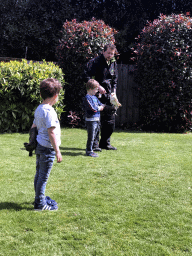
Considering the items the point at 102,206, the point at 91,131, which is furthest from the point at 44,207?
the point at 91,131

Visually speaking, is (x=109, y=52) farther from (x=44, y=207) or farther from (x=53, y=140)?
(x=44, y=207)

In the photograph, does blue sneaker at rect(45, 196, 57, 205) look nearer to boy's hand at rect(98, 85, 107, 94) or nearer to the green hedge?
boy's hand at rect(98, 85, 107, 94)

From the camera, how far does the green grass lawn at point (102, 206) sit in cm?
240

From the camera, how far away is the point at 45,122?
278cm

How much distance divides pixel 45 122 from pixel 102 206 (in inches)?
43.9

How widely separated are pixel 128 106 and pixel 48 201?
23.3ft

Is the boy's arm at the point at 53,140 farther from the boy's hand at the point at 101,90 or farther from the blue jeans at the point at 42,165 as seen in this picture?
the boy's hand at the point at 101,90

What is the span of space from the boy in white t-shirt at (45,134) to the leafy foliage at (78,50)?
5.72m

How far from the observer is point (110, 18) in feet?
41.8

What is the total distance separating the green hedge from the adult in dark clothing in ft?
7.73

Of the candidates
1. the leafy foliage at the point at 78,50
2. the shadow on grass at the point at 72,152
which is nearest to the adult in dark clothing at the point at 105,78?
the shadow on grass at the point at 72,152

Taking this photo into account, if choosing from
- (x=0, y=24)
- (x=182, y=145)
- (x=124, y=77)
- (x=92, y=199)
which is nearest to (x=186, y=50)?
(x=124, y=77)

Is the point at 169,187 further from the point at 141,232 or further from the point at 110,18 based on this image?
the point at 110,18

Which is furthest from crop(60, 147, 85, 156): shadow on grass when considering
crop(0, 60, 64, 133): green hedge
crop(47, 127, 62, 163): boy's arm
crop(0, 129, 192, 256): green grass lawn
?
crop(47, 127, 62, 163): boy's arm
